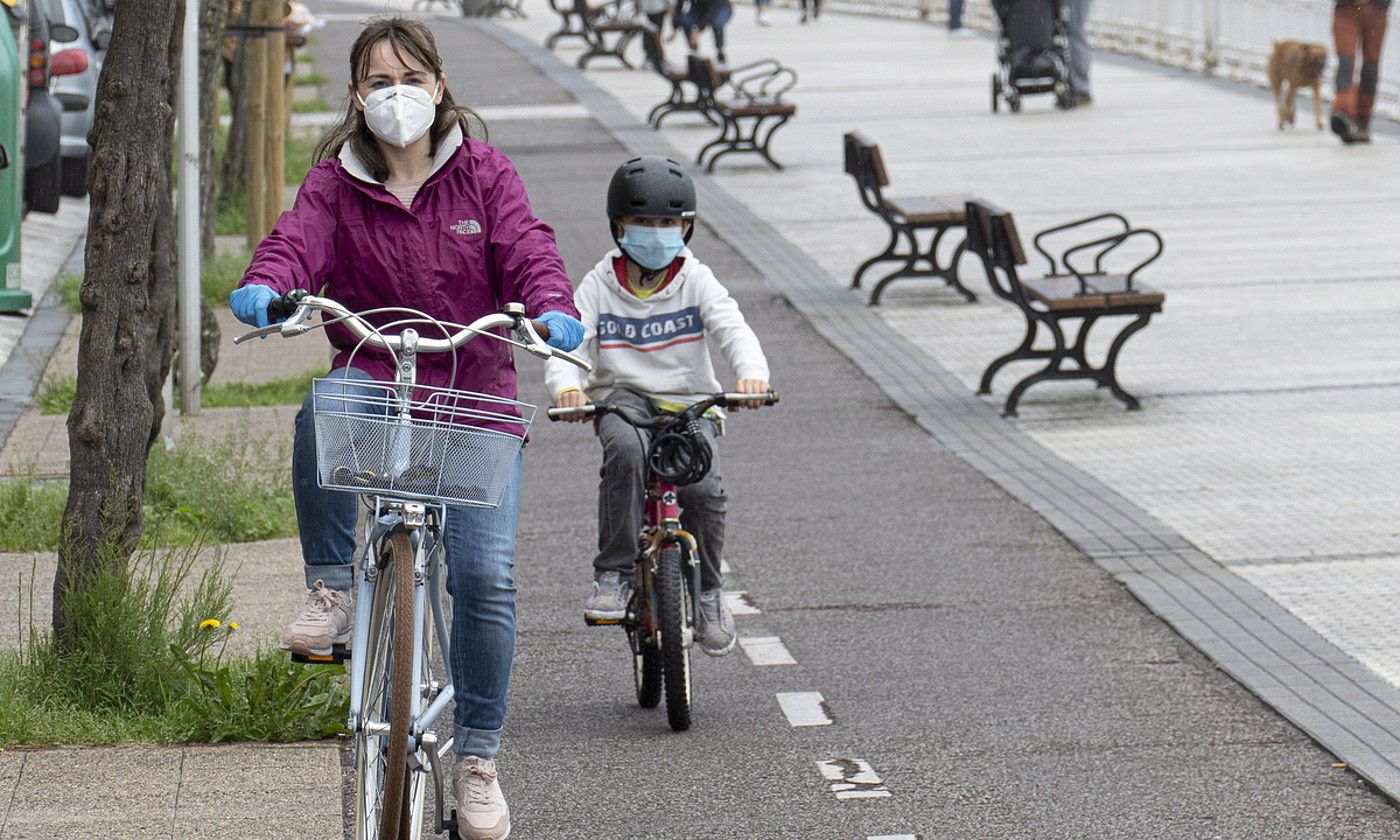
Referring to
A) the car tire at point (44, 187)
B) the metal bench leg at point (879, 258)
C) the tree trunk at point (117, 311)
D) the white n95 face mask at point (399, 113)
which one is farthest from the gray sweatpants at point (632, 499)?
the car tire at point (44, 187)

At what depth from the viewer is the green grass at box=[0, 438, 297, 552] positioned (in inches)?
302

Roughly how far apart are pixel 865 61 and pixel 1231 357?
65.7 ft

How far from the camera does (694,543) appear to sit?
235 inches

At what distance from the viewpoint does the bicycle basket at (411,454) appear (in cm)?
403

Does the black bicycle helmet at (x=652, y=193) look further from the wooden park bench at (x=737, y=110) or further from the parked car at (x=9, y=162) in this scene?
the wooden park bench at (x=737, y=110)

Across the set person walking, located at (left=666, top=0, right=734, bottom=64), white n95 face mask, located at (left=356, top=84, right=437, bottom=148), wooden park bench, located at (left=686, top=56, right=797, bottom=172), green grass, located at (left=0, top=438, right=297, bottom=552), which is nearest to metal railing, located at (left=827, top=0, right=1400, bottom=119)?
person walking, located at (left=666, top=0, right=734, bottom=64)

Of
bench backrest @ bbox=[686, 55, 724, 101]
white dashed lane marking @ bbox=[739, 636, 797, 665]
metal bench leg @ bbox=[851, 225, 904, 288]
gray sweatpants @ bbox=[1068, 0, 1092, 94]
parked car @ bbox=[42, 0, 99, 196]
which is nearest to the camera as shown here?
white dashed lane marking @ bbox=[739, 636, 797, 665]

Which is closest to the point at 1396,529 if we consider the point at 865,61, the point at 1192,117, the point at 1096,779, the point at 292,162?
the point at 1096,779

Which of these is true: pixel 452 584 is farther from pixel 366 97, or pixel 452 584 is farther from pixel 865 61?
pixel 865 61

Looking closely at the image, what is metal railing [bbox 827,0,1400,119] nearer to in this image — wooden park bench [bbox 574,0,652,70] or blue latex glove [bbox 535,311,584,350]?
wooden park bench [bbox 574,0,652,70]

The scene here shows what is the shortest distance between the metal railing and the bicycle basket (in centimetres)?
2026

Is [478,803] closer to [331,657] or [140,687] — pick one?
[331,657]

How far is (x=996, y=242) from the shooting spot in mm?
11086

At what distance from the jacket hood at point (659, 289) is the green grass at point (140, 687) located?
1.29 m
